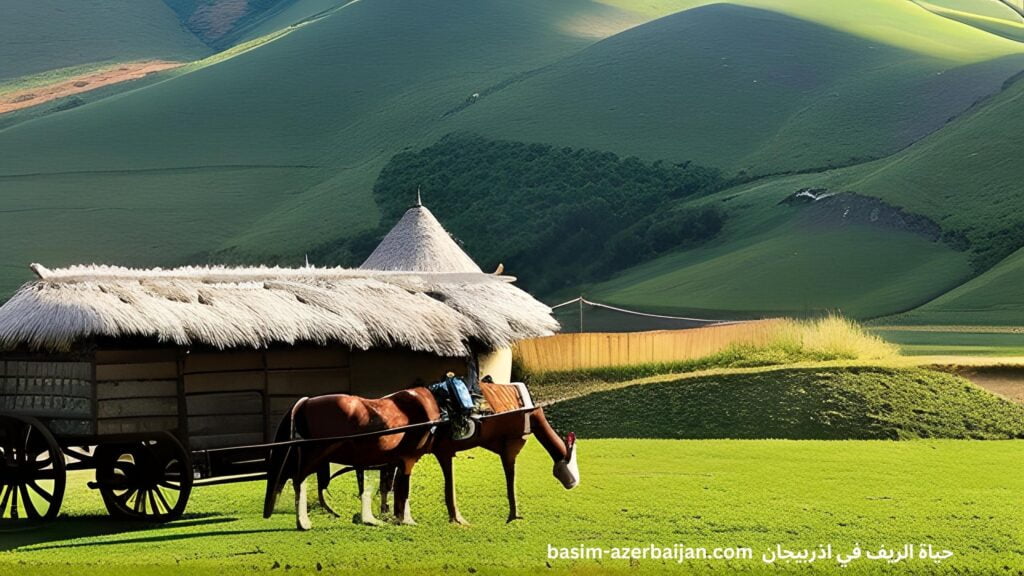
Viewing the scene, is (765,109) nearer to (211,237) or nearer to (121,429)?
(211,237)

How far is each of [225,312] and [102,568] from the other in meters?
4.63

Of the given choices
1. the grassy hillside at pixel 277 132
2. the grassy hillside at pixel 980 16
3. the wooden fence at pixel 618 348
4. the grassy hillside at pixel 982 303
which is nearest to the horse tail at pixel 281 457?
the wooden fence at pixel 618 348

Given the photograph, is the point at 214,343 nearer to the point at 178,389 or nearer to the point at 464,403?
the point at 178,389

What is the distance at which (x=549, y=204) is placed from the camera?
299 feet

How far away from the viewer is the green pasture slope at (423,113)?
94000 millimetres

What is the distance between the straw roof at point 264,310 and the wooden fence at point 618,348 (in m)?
10.0

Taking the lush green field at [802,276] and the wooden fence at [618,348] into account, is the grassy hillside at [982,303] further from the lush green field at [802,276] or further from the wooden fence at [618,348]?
the wooden fence at [618,348]

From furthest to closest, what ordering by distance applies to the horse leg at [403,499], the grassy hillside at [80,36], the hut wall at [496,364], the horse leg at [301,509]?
the grassy hillside at [80,36], the hut wall at [496,364], the horse leg at [403,499], the horse leg at [301,509]

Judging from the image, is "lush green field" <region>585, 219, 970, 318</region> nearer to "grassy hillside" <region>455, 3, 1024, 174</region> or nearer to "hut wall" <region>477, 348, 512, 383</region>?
"grassy hillside" <region>455, 3, 1024, 174</region>

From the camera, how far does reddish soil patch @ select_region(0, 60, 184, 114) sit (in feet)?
460

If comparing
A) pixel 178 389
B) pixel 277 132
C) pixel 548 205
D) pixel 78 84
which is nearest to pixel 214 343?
pixel 178 389

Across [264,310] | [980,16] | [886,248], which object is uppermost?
[980,16]

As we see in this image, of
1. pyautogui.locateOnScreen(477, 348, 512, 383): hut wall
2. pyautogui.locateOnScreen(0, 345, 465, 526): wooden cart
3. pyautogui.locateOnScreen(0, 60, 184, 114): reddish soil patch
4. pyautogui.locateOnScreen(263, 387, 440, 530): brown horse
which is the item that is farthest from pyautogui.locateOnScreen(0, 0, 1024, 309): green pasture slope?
pyautogui.locateOnScreen(263, 387, 440, 530): brown horse

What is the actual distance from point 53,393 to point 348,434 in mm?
4308
